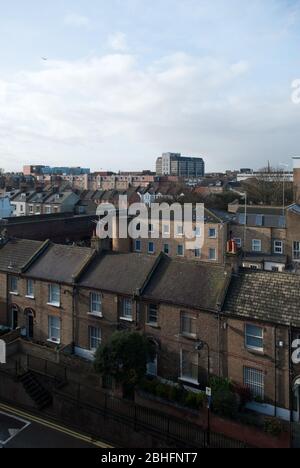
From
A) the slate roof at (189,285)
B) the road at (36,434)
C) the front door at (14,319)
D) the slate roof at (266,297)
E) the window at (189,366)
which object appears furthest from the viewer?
the front door at (14,319)

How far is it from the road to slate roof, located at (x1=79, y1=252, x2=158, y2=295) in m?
8.01

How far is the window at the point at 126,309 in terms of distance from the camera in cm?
2490

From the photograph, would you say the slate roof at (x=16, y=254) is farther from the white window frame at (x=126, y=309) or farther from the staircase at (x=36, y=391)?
the staircase at (x=36, y=391)

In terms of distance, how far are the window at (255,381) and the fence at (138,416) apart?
178 inches

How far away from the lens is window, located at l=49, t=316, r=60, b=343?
27.5 m

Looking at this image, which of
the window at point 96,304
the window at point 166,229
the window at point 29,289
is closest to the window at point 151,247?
the window at point 166,229

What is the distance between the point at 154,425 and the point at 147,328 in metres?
6.35

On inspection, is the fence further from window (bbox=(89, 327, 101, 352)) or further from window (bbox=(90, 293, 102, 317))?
window (bbox=(90, 293, 102, 317))

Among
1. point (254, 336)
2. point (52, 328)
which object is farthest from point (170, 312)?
point (52, 328)

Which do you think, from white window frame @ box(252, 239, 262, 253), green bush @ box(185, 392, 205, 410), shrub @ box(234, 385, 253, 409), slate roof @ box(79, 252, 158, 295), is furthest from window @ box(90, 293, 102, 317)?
white window frame @ box(252, 239, 262, 253)

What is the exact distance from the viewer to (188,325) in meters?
23.2

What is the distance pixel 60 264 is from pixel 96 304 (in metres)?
4.43

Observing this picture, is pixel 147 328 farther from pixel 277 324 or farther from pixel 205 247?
pixel 205 247
